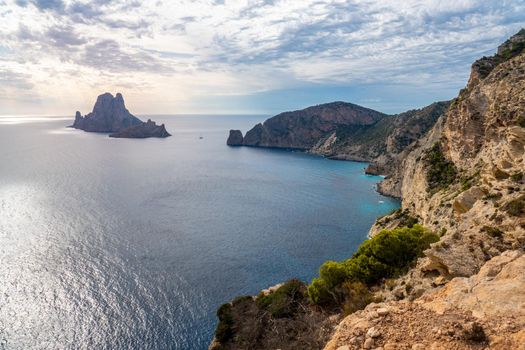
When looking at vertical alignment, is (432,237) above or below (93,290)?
above

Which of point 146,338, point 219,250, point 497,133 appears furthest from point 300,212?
point 146,338

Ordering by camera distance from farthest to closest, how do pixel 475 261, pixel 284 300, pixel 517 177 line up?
pixel 284 300 < pixel 517 177 < pixel 475 261

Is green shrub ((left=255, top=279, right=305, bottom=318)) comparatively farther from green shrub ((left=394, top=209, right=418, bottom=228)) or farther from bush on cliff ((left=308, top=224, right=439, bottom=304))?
green shrub ((left=394, top=209, right=418, bottom=228))

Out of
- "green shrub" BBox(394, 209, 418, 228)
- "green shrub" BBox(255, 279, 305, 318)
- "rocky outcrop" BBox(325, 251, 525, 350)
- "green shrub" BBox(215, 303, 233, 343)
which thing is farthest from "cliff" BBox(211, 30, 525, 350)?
"green shrub" BBox(255, 279, 305, 318)

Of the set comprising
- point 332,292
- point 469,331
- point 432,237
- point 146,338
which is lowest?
point 146,338

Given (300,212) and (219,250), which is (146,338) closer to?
(219,250)

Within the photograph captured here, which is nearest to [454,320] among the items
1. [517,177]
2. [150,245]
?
[517,177]

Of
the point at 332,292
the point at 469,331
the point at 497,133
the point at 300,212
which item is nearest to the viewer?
the point at 469,331

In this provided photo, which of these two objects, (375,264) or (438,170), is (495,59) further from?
(375,264)
